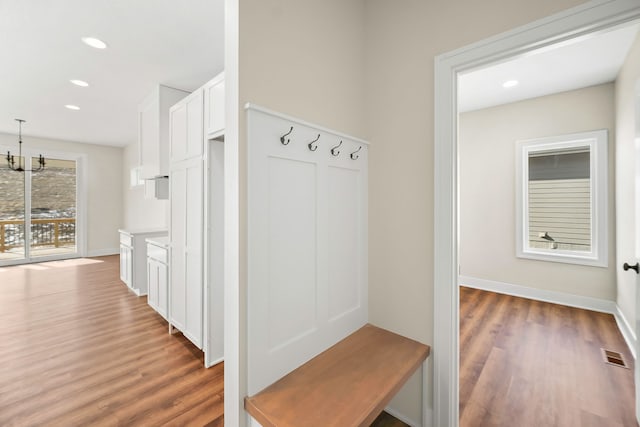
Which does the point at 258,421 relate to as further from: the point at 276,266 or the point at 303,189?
the point at 303,189

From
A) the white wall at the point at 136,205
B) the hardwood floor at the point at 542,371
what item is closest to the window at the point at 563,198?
the hardwood floor at the point at 542,371

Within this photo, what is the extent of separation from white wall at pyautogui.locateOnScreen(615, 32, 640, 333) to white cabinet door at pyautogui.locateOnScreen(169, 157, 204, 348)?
12.3 ft

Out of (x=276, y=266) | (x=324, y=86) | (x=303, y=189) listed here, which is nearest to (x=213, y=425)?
(x=276, y=266)

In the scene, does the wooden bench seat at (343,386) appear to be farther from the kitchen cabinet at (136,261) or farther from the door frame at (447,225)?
the kitchen cabinet at (136,261)

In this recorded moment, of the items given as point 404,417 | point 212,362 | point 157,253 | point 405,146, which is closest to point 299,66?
point 405,146

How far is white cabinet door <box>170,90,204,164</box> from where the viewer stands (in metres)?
2.27

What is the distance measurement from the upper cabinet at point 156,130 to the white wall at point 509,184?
4374 millimetres

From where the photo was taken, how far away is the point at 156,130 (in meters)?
3.70

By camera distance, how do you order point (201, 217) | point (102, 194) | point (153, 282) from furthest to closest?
point (102, 194)
point (153, 282)
point (201, 217)

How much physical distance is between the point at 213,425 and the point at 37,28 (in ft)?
11.2

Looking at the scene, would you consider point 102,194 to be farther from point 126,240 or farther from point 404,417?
point 404,417

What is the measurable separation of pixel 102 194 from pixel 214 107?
6.80m

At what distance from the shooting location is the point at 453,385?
1438 millimetres

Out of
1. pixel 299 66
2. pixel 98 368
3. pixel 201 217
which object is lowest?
pixel 98 368
